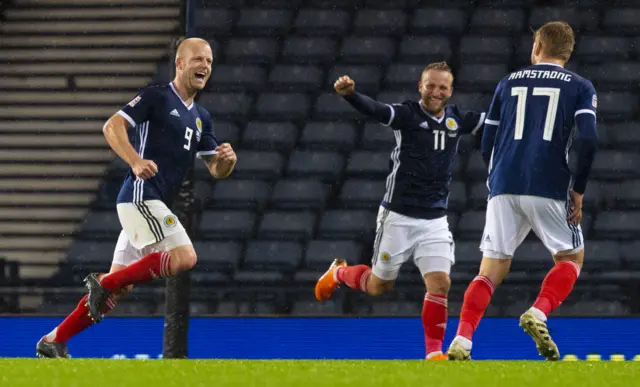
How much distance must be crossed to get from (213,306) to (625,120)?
3668 mm

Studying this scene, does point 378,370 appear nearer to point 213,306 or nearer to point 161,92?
point 161,92

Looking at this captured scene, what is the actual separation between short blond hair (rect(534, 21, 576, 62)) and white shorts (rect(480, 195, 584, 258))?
1.96 ft

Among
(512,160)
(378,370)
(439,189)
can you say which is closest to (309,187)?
(439,189)

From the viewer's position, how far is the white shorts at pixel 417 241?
6.05 metres

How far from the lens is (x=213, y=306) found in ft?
28.5

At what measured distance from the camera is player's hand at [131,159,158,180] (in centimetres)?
506

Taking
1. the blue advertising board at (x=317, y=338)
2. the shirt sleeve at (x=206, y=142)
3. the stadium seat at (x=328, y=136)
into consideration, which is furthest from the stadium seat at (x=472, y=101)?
the shirt sleeve at (x=206, y=142)

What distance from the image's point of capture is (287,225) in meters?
9.41

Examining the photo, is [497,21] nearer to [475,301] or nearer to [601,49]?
[601,49]

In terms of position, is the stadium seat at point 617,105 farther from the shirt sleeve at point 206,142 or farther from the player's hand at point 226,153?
the player's hand at point 226,153

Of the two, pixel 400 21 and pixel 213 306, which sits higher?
pixel 400 21

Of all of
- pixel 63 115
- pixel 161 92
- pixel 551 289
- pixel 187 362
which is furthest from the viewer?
pixel 63 115

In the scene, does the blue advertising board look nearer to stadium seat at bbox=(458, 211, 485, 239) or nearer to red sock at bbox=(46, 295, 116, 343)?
red sock at bbox=(46, 295, 116, 343)

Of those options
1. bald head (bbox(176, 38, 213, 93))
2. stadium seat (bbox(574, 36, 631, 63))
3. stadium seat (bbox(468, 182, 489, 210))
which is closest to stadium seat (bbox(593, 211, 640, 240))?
stadium seat (bbox(468, 182, 489, 210))
